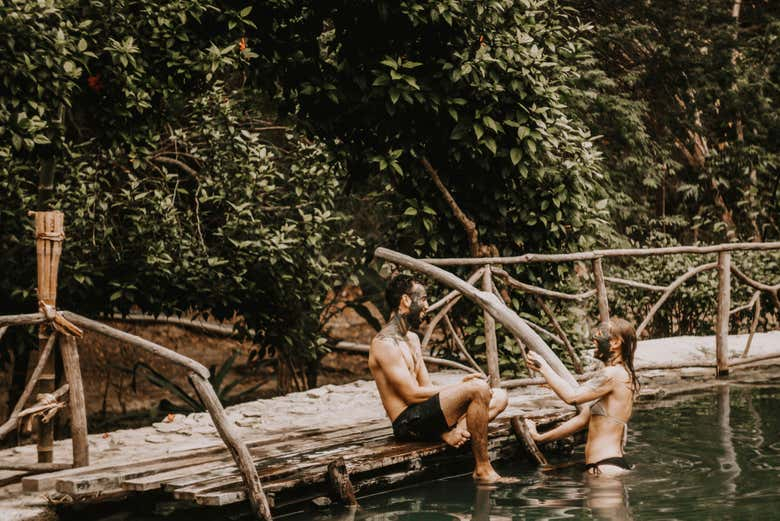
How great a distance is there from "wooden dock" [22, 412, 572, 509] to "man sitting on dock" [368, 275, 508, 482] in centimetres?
13

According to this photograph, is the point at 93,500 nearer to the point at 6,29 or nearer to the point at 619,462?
the point at 6,29

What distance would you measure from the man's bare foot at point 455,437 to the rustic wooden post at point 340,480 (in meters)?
1.14

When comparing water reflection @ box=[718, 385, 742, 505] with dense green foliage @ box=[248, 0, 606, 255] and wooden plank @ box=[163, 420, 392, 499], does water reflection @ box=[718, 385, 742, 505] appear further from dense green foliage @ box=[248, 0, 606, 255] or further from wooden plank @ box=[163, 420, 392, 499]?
wooden plank @ box=[163, 420, 392, 499]

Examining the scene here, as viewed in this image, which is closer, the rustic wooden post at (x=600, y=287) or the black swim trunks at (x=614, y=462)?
the black swim trunks at (x=614, y=462)

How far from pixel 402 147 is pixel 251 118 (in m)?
2.78

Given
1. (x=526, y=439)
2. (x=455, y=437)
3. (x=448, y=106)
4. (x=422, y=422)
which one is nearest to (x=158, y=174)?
(x=448, y=106)

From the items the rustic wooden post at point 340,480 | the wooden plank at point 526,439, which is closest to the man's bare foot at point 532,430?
the wooden plank at point 526,439

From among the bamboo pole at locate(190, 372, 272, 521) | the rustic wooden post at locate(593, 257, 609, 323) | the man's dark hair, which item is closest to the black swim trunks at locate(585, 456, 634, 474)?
the man's dark hair

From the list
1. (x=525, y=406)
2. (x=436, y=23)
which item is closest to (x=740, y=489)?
(x=525, y=406)

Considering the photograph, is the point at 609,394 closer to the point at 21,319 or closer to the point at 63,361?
the point at 63,361

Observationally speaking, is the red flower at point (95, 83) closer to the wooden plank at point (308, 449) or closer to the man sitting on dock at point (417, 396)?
the man sitting on dock at point (417, 396)

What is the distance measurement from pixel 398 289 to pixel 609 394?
1.68m

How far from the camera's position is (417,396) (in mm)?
7004

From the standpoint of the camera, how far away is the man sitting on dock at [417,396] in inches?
272
